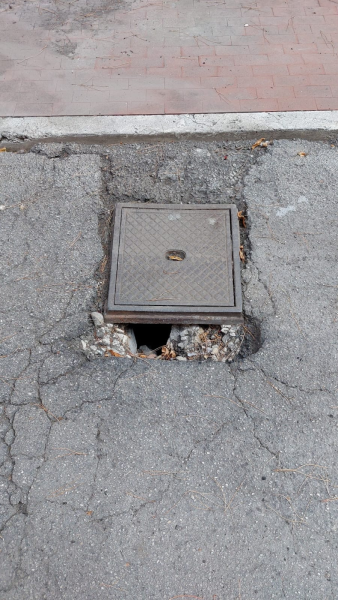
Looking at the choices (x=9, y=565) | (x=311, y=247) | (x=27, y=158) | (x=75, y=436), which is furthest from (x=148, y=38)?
(x=9, y=565)

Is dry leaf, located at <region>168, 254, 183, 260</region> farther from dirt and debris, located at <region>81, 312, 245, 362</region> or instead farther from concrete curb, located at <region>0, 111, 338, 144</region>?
concrete curb, located at <region>0, 111, 338, 144</region>

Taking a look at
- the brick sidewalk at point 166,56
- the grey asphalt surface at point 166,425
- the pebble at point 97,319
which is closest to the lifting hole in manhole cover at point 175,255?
the grey asphalt surface at point 166,425

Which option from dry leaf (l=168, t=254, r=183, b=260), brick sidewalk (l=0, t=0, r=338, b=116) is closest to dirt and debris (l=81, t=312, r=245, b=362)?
dry leaf (l=168, t=254, r=183, b=260)

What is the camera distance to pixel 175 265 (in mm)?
3188

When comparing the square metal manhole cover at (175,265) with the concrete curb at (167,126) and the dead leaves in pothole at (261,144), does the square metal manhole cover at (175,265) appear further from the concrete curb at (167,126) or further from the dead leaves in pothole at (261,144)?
the concrete curb at (167,126)

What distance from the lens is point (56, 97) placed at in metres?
4.24

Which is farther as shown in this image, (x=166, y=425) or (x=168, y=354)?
(x=168, y=354)

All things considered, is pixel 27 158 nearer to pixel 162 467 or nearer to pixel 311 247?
pixel 311 247

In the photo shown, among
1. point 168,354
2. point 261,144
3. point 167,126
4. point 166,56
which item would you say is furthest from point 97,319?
point 166,56

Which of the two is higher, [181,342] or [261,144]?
[261,144]

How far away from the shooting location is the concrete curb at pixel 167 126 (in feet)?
13.0

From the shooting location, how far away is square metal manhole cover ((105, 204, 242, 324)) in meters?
3.01

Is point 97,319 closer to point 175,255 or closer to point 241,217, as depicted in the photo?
point 175,255

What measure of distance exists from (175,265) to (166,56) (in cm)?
249
